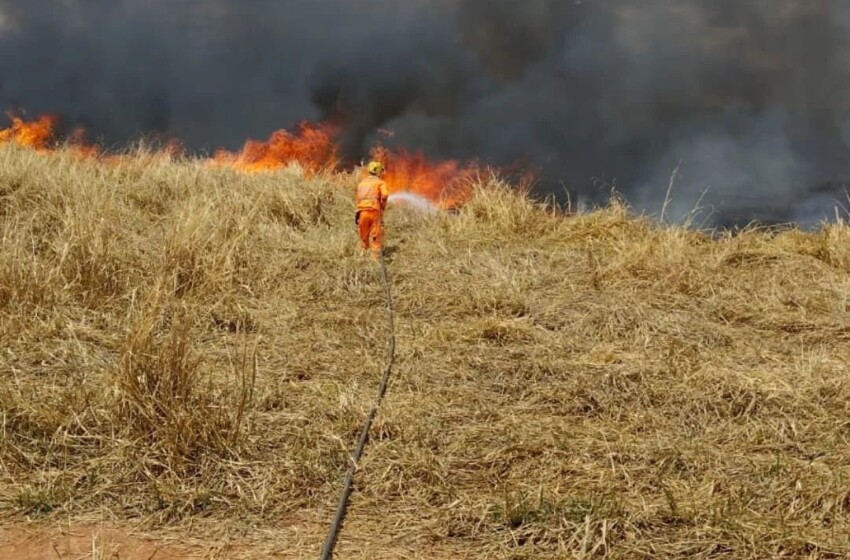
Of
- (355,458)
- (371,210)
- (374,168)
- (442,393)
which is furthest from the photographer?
(374,168)

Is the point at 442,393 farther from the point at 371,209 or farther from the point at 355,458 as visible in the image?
the point at 371,209

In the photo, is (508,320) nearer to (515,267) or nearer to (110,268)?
(515,267)

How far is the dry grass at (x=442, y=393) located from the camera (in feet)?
8.39

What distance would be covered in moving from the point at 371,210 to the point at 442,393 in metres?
3.84

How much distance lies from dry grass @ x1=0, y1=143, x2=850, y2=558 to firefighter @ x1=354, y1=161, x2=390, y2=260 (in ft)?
2.26

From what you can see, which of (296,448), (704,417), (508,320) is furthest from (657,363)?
(296,448)

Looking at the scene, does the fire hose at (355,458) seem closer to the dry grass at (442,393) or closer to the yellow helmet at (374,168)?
the dry grass at (442,393)

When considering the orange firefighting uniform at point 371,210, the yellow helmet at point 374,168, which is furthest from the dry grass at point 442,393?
the yellow helmet at point 374,168

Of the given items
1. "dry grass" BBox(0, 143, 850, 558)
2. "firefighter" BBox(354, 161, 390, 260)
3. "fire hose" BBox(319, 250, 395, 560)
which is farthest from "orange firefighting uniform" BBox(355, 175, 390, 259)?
"fire hose" BBox(319, 250, 395, 560)

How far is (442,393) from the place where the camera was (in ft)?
11.9

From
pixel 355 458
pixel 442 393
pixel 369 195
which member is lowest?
pixel 355 458

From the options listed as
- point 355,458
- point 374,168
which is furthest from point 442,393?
point 374,168

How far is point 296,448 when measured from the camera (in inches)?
117

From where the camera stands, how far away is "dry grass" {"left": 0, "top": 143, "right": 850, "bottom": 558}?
256 cm
